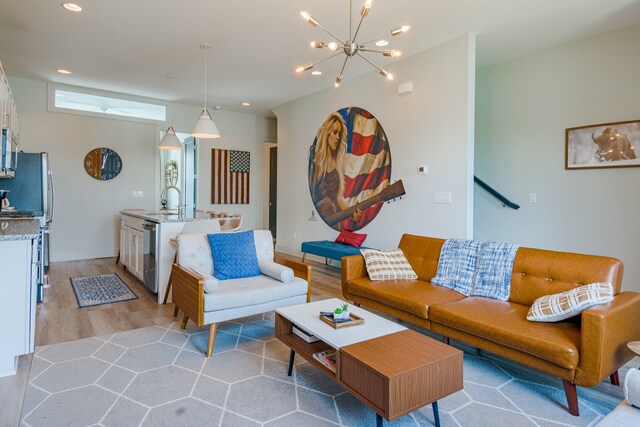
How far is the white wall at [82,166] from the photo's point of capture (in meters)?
5.77

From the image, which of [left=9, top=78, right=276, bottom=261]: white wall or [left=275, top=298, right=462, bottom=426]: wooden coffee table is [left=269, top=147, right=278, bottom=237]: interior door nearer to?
[left=9, top=78, right=276, bottom=261]: white wall

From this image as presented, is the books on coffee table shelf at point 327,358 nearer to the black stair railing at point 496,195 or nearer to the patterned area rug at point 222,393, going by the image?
the patterned area rug at point 222,393

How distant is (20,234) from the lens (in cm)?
225

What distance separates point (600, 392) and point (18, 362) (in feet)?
12.1

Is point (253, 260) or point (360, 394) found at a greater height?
point (253, 260)

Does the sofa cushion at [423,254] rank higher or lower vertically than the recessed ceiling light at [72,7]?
lower

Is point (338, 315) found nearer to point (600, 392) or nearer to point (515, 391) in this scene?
point (515, 391)

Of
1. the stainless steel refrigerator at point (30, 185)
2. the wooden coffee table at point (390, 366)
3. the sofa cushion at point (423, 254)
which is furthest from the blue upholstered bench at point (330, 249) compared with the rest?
the stainless steel refrigerator at point (30, 185)

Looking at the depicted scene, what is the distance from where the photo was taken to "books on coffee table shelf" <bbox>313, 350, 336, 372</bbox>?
1998 millimetres

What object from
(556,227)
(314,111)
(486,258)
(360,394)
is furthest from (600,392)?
(314,111)

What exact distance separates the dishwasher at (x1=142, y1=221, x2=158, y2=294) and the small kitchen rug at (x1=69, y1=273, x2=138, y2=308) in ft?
0.78

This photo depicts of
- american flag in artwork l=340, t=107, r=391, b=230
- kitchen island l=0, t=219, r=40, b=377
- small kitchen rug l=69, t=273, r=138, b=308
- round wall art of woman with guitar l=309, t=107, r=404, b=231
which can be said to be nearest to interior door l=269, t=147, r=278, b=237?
round wall art of woman with guitar l=309, t=107, r=404, b=231

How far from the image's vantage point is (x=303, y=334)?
232cm

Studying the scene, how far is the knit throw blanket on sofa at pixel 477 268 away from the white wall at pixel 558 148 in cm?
187
